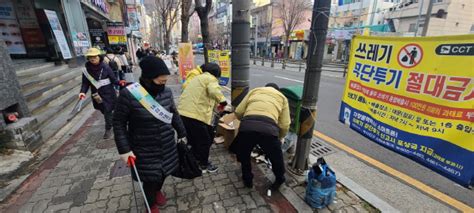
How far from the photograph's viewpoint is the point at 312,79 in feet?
9.26

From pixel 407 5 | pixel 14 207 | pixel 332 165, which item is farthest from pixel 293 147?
pixel 407 5

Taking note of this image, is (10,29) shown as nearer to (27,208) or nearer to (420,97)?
(27,208)

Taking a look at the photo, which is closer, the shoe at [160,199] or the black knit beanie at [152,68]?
the black knit beanie at [152,68]

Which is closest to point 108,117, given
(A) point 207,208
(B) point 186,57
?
(A) point 207,208

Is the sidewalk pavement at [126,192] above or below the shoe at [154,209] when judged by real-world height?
below

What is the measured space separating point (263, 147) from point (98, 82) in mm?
3428

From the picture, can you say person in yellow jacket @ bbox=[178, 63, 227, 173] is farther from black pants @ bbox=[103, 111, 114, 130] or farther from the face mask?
black pants @ bbox=[103, 111, 114, 130]

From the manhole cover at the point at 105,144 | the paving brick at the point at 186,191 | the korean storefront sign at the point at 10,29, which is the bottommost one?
the manhole cover at the point at 105,144

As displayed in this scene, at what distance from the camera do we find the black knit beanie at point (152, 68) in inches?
79.3

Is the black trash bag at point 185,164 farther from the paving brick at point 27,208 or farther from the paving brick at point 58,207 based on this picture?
the paving brick at point 27,208

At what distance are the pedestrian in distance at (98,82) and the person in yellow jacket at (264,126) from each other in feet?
8.87

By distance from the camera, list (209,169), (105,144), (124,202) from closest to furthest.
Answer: (124,202) → (209,169) → (105,144)

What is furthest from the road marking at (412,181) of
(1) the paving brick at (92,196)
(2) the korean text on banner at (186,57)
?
(2) the korean text on banner at (186,57)

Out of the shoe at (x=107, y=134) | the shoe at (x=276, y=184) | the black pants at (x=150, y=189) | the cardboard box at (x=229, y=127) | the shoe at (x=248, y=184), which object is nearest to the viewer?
the black pants at (x=150, y=189)
